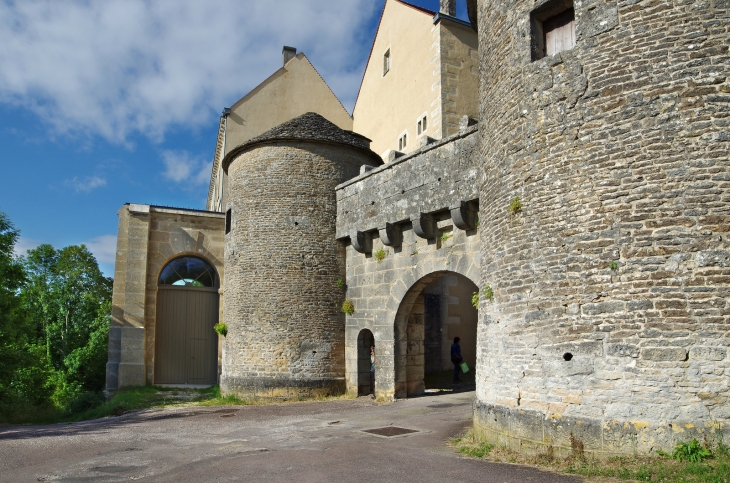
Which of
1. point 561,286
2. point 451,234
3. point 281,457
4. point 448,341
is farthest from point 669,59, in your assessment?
point 448,341

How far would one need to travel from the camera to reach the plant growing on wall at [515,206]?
272 inches

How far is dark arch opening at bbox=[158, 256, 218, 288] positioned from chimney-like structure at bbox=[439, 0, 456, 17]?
34.1ft

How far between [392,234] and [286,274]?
2908mm

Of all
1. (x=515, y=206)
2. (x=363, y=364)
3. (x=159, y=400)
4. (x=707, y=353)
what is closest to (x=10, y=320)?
(x=159, y=400)

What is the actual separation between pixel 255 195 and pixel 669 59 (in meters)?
9.95

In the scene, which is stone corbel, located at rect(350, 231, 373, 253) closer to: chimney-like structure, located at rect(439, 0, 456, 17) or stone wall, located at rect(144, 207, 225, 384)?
stone wall, located at rect(144, 207, 225, 384)

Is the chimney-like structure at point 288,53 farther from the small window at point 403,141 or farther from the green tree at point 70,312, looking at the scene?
the green tree at point 70,312

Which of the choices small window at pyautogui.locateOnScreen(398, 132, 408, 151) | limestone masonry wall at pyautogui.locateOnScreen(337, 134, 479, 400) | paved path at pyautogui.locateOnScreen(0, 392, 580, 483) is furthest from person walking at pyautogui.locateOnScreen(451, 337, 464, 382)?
small window at pyautogui.locateOnScreen(398, 132, 408, 151)

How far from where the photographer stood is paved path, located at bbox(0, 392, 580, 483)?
6.11 metres

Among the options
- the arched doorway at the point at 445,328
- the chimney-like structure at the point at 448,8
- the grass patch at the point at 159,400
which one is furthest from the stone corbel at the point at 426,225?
the chimney-like structure at the point at 448,8

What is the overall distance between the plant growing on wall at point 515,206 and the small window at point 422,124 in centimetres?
1070

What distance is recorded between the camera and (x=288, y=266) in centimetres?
1348

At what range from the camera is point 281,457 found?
23.1ft

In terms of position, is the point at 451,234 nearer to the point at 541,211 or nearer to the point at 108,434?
the point at 541,211
